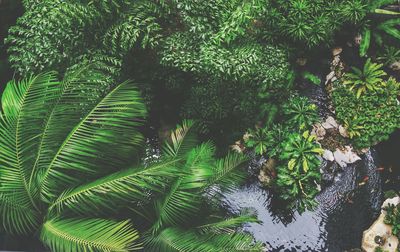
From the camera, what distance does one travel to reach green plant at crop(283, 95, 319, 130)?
272 inches

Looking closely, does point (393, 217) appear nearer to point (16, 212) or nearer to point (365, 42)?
point (365, 42)

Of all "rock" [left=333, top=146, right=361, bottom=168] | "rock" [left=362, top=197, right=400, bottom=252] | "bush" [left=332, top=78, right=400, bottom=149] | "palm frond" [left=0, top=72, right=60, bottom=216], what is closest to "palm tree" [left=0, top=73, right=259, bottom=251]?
"palm frond" [left=0, top=72, right=60, bottom=216]

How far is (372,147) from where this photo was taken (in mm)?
7227

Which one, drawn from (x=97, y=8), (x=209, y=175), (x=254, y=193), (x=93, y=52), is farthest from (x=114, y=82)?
(x=254, y=193)

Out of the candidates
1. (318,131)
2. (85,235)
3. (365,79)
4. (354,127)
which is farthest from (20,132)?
(365,79)

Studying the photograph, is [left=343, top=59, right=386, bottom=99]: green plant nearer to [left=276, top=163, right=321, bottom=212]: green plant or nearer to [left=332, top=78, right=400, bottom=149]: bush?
[left=332, top=78, right=400, bottom=149]: bush

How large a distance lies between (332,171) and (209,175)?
3.35 m

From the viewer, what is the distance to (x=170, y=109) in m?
7.17

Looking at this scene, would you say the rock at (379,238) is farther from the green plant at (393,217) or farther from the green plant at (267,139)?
the green plant at (267,139)

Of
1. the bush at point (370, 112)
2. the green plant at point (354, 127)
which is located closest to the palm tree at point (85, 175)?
the green plant at point (354, 127)

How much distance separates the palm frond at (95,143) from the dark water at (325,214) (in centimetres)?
271

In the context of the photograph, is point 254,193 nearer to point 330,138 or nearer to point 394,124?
point 330,138

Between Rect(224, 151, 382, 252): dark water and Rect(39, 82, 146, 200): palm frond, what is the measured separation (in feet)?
8.88

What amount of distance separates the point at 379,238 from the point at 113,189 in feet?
14.8
